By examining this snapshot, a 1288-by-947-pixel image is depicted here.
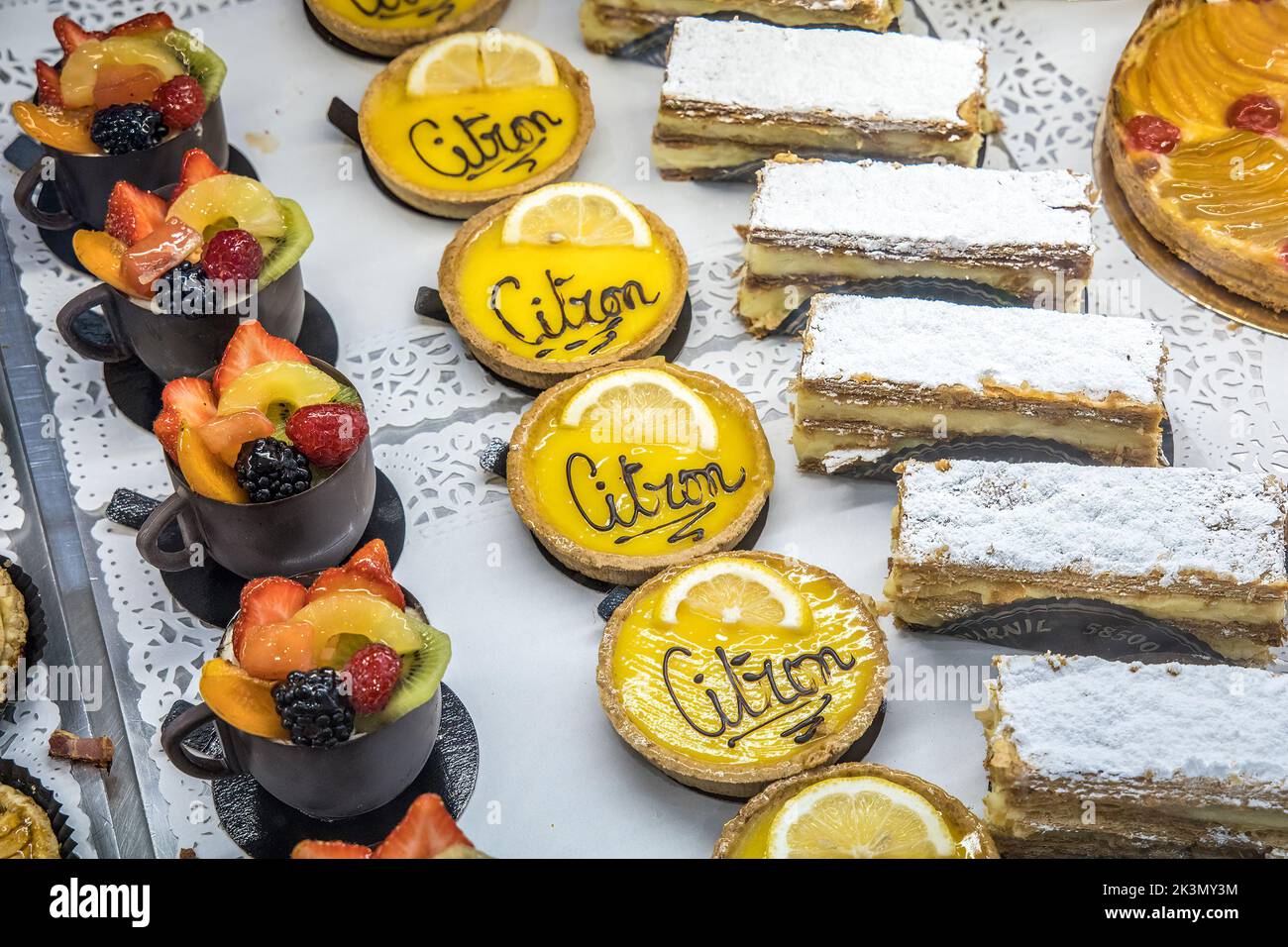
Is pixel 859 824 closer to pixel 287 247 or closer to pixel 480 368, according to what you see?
pixel 480 368

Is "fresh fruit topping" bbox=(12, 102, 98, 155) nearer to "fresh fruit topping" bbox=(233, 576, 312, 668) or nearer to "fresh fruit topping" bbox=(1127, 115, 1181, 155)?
"fresh fruit topping" bbox=(233, 576, 312, 668)

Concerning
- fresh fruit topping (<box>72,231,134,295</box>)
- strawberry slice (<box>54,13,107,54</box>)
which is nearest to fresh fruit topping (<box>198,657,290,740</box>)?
fresh fruit topping (<box>72,231,134,295</box>)

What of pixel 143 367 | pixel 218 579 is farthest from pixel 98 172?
pixel 218 579

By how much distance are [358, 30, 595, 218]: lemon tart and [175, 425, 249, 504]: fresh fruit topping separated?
1.35 metres

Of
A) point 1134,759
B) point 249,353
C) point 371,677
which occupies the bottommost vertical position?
point 1134,759

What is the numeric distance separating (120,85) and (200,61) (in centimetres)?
24

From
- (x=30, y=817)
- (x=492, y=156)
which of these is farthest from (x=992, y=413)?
(x=30, y=817)

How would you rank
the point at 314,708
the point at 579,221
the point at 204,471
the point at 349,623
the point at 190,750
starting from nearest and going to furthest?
the point at 314,708 → the point at 349,623 → the point at 190,750 → the point at 204,471 → the point at 579,221

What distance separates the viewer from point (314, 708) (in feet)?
10.1

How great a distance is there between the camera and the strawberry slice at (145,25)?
4426 mm

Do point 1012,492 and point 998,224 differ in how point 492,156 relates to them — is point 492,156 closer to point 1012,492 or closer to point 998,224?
point 998,224
